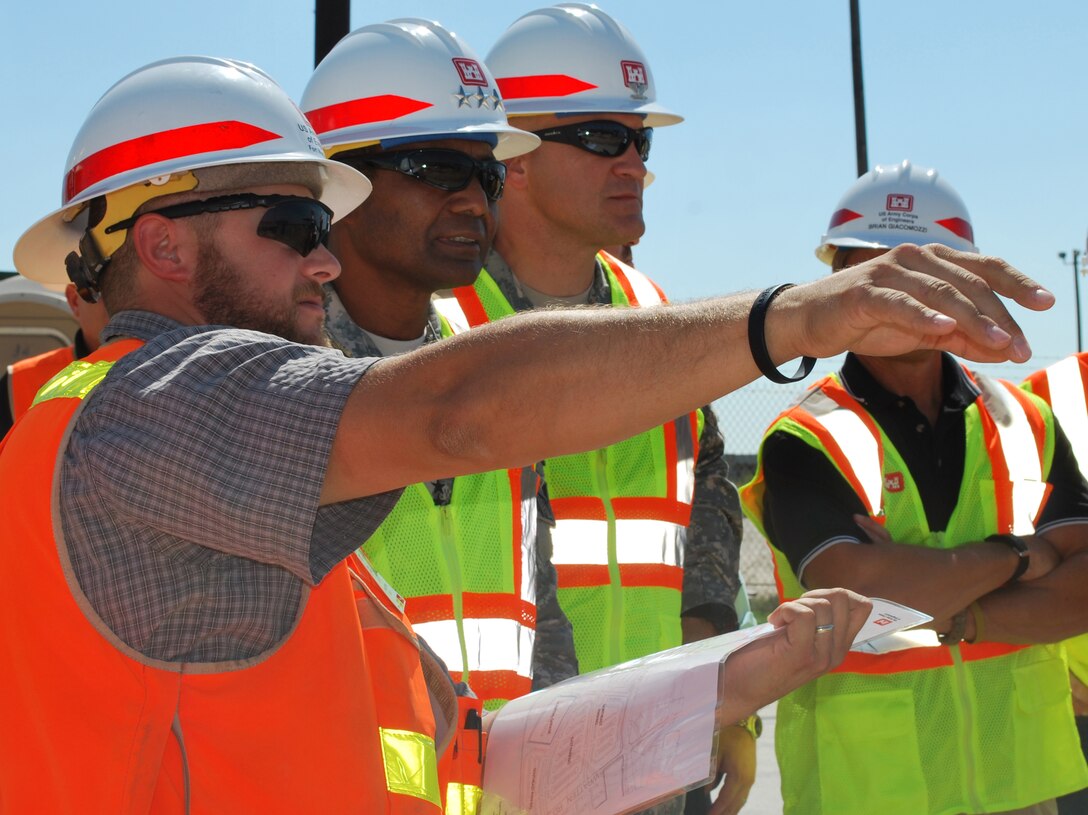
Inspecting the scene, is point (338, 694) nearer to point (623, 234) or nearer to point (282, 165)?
point (282, 165)

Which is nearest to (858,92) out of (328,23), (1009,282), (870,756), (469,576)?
(328,23)

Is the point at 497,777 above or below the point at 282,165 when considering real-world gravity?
below

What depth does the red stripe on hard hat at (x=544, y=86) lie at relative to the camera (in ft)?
15.6

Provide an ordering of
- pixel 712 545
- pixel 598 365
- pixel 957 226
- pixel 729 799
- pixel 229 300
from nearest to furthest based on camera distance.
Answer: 1. pixel 598 365
2. pixel 229 300
3. pixel 729 799
4. pixel 712 545
5. pixel 957 226

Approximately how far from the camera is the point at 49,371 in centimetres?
459

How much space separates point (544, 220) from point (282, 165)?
1.91 m

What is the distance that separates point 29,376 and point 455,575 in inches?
72.3

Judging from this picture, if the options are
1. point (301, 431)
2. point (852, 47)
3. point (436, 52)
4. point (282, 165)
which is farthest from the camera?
point (852, 47)

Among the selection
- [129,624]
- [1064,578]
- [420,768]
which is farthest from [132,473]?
[1064,578]

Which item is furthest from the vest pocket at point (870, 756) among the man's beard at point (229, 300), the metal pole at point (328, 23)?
the metal pole at point (328, 23)

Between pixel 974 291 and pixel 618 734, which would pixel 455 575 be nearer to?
pixel 618 734

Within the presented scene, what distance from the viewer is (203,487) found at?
2.05 metres

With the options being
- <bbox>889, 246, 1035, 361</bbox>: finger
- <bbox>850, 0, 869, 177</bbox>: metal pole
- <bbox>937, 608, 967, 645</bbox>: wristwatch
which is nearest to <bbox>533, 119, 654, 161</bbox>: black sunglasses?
<bbox>937, 608, 967, 645</bbox>: wristwatch

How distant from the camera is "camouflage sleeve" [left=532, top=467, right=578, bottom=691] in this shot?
3844 millimetres
